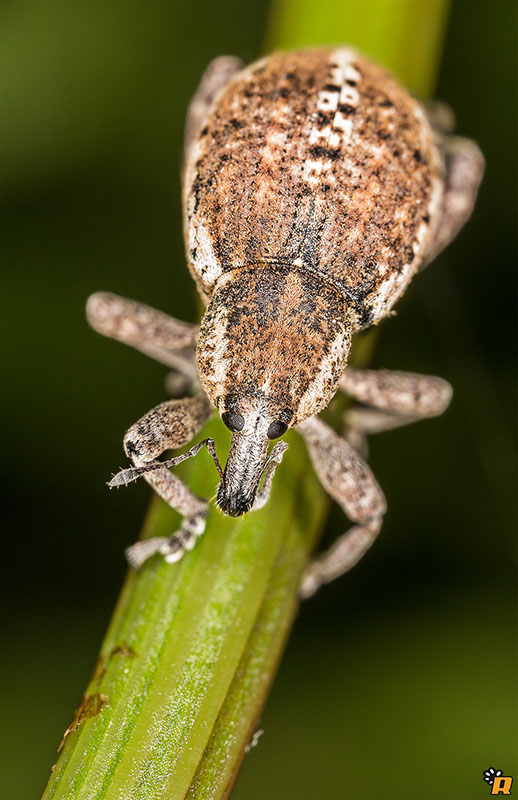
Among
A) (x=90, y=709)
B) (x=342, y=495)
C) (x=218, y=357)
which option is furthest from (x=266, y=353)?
(x=90, y=709)

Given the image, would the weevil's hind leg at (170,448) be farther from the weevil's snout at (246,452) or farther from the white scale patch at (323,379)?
the white scale patch at (323,379)

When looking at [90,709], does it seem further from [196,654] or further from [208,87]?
[208,87]

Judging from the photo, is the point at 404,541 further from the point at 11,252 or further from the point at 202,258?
the point at 11,252

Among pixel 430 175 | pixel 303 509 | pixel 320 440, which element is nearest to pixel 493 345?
pixel 430 175

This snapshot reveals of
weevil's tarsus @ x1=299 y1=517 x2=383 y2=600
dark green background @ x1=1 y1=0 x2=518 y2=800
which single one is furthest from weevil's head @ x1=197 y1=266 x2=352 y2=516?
dark green background @ x1=1 y1=0 x2=518 y2=800

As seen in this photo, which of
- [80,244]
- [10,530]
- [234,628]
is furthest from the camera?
[80,244]

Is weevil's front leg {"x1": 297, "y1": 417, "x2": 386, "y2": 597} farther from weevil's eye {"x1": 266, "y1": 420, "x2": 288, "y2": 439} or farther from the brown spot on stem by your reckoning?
the brown spot on stem

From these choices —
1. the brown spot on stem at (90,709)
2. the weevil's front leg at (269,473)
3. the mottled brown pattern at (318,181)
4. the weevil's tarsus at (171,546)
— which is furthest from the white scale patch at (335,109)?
the brown spot on stem at (90,709)
